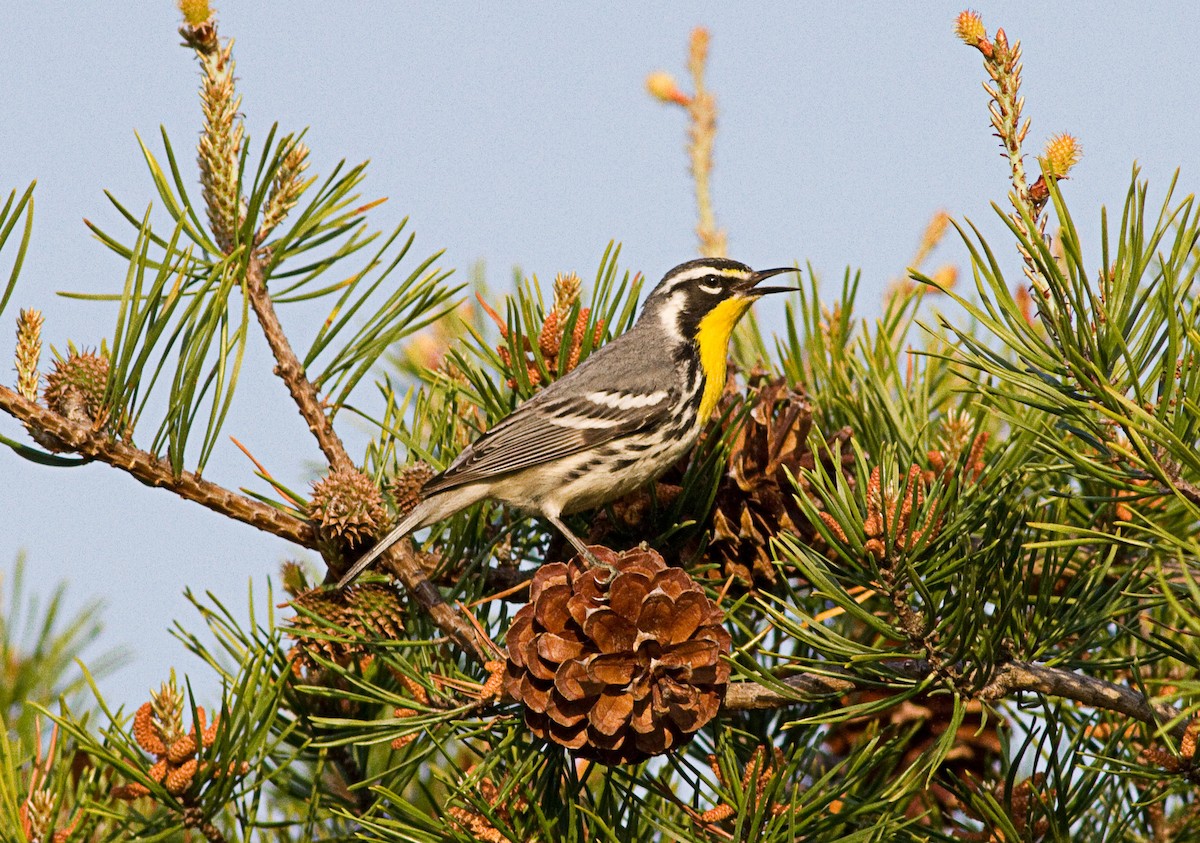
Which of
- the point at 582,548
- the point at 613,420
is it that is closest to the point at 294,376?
the point at 582,548

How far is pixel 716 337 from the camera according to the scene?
4.02 m

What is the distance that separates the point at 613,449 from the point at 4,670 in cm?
156

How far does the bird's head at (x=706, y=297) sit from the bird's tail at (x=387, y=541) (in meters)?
1.59

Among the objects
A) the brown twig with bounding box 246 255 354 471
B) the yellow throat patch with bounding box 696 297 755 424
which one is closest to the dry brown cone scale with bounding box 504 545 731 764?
the brown twig with bounding box 246 255 354 471

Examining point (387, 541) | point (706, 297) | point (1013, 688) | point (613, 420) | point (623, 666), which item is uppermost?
point (706, 297)

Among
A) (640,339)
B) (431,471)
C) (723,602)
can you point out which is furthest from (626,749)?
(640,339)

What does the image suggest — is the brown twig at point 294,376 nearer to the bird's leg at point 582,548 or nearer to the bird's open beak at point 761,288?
the bird's leg at point 582,548

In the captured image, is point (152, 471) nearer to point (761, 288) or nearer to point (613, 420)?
point (613, 420)

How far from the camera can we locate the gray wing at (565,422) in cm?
274

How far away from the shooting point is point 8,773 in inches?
73.6

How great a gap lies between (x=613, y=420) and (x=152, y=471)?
157 centimetres

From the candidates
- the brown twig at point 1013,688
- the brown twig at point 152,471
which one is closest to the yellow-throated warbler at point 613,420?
the brown twig at point 152,471

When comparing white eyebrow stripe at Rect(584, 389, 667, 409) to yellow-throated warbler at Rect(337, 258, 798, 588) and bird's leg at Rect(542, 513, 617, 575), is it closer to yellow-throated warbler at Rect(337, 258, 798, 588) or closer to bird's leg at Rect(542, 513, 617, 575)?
yellow-throated warbler at Rect(337, 258, 798, 588)

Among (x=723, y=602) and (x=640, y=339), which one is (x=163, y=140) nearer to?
(x=723, y=602)
